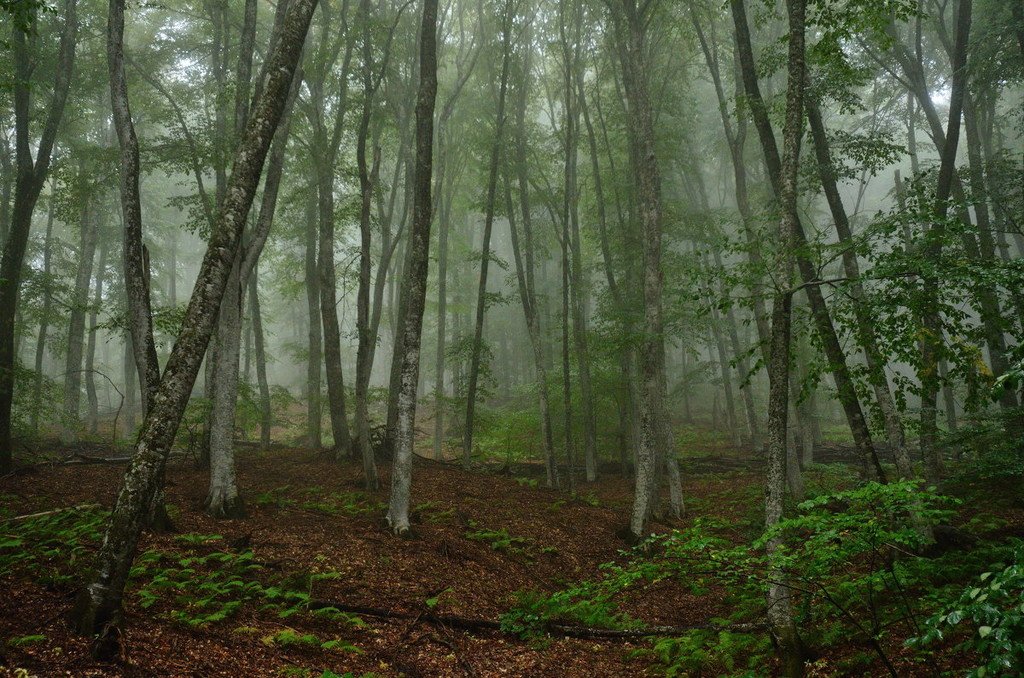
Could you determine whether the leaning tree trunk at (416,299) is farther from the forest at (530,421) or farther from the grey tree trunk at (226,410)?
the grey tree trunk at (226,410)

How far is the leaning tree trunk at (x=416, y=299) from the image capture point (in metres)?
9.37

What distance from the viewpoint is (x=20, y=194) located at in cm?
1091

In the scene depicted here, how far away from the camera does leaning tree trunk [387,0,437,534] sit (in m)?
9.37

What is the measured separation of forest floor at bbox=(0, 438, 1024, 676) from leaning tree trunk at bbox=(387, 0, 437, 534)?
80 centimetres

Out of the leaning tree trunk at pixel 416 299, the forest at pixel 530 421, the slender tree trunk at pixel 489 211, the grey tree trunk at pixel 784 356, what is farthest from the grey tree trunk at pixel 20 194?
the grey tree trunk at pixel 784 356

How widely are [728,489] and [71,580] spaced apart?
1501cm

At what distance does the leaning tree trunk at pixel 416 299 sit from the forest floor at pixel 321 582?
80 centimetres

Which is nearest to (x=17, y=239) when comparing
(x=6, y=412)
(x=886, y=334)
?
(x=6, y=412)

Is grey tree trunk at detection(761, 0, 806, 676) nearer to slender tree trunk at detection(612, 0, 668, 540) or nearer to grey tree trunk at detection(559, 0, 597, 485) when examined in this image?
slender tree trunk at detection(612, 0, 668, 540)

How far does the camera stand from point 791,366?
6.30 m

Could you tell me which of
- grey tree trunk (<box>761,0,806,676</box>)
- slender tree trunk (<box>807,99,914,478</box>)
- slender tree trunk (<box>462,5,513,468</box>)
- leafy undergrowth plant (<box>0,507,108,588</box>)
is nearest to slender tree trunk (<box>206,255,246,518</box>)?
leafy undergrowth plant (<box>0,507,108,588</box>)

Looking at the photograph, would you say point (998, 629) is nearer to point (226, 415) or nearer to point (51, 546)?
point (51, 546)

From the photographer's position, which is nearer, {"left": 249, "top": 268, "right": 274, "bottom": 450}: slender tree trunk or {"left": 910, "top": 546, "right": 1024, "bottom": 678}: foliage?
{"left": 910, "top": 546, "right": 1024, "bottom": 678}: foliage

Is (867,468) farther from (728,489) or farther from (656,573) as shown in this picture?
(728,489)
